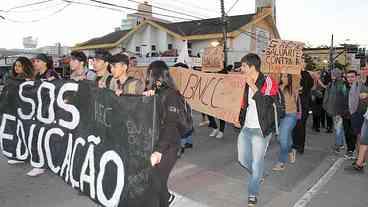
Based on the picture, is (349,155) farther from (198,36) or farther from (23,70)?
(198,36)

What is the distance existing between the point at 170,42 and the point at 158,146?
32.9m

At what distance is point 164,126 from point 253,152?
1.62 m

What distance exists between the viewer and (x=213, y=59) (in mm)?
9594

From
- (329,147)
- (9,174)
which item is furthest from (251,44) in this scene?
(9,174)

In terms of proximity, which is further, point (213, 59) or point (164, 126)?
point (213, 59)

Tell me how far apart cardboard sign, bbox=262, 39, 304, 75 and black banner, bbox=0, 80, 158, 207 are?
3476mm

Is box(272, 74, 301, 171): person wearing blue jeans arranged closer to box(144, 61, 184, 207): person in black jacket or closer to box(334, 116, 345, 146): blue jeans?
box(334, 116, 345, 146): blue jeans

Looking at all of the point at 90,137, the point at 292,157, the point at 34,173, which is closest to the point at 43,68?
the point at 34,173

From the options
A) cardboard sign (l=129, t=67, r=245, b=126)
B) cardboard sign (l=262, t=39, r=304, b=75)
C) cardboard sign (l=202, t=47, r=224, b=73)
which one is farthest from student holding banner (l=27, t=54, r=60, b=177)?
cardboard sign (l=202, t=47, r=224, b=73)

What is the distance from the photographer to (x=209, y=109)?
793 cm

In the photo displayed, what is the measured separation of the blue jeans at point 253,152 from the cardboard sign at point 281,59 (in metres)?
2.02

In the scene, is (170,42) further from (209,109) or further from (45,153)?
(45,153)

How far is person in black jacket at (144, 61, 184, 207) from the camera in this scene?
329cm

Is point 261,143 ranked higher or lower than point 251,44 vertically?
lower
